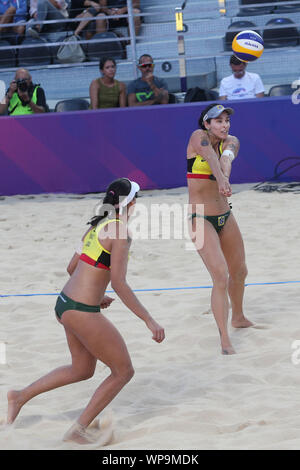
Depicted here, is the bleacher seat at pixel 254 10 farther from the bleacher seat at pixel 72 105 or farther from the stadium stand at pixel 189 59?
the bleacher seat at pixel 72 105

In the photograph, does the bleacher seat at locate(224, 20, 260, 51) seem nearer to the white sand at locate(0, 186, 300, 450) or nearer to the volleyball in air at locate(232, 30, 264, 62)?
the volleyball in air at locate(232, 30, 264, 62)

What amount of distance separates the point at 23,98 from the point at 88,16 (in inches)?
102

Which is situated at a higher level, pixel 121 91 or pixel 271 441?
pixel 121 91

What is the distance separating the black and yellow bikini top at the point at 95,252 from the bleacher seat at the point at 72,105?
7625 mm

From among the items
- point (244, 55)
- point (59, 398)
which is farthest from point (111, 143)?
point (59, 398)

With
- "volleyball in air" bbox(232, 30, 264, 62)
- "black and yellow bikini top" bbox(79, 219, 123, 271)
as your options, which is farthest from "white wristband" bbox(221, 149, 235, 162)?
"volleyball in air" bbox(232, 30, 264, 62)

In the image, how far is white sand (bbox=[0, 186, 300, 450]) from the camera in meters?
4.12

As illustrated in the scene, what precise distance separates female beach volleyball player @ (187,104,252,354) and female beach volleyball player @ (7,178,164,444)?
53.5 inches

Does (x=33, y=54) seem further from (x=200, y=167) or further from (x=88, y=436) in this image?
(x=88, y=436)

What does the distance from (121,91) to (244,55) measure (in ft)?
8.68

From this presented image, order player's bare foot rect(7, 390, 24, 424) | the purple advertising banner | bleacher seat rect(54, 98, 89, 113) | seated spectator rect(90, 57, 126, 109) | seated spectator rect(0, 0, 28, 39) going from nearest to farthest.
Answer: player's bare foot rect(7, 390, 24, 424), the purple advertising banner, seated spectator rect(90, 57, 126, 109), bleacher seat rect(54, 98, 89, 113), seated spectator rect(0, 0, 28, 39)

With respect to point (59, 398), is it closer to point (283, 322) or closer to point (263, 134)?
point (283, 322)
